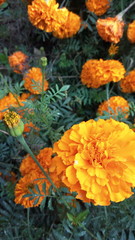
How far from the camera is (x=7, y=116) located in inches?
21.3

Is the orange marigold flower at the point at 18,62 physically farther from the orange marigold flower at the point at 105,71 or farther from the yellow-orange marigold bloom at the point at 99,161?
the yellow-orange marigold bloom at the point at 99,161

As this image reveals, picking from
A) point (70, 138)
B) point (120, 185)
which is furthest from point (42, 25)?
point (120, 185)

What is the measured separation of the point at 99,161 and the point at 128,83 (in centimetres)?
59

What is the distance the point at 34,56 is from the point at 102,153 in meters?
0.92

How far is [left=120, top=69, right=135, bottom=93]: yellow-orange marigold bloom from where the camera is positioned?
104cm

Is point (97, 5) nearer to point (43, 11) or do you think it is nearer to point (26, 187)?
point (43, 11)

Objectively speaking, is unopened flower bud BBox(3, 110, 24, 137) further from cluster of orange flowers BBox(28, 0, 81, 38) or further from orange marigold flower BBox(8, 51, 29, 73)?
orange marigold flower BBox(8, 51, 29, 73)

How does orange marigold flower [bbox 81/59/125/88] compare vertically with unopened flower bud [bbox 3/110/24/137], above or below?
below

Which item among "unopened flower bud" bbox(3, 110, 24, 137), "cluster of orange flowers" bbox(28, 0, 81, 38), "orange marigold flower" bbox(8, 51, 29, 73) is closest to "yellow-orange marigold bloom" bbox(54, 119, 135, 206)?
"unopened flower bud" bbox(3, 110, 24, 137)

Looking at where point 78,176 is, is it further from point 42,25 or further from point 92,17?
point 92,17

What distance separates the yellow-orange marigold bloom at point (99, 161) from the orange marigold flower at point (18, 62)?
0.68 metres

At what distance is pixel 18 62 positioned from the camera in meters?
1.15

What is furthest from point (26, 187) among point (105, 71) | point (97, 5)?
point (97, 5)

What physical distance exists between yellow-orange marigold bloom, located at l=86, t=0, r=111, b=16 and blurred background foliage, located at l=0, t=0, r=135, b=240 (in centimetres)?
5
